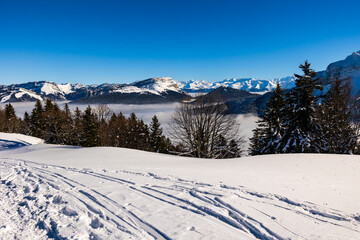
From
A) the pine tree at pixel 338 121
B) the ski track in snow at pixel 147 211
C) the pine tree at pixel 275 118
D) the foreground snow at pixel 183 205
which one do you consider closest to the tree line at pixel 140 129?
the pine tree at pixel 275 118

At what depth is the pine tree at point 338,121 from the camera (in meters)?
16.0

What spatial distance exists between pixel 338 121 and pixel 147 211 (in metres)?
18.3

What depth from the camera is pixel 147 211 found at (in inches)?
180

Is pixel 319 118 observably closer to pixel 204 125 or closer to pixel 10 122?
pixel 204 125

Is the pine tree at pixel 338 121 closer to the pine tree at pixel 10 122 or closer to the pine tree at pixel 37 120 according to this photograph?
the pine tree at pixel 37 120

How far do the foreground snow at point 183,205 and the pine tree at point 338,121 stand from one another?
997 cm

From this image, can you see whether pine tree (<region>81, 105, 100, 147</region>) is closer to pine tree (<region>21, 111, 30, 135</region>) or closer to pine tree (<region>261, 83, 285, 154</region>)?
pine tree (<region>21, 111, 30, 135</region>)

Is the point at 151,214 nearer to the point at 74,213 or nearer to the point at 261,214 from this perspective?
the point at 74,213

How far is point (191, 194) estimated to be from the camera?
18.2 ft

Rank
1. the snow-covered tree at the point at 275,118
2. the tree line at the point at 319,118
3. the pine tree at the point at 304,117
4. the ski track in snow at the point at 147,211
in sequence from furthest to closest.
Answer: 1. the snow-covered tree at the point at 275,118
2. the pine tree at the point at 304,117
3. the tree line at the point at 319,118
4. the ski track in snow at the point at 147,211

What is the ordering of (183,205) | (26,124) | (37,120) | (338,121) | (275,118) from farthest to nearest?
(26,124) → (37,120) → (275,118) → (338,121) → (183,205)

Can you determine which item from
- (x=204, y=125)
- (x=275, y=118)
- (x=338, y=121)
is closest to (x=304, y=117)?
(x=338, y=121)

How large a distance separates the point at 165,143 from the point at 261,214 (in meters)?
33.1

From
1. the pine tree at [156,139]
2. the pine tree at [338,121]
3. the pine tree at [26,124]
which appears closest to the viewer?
the pine tree at [338,121]
